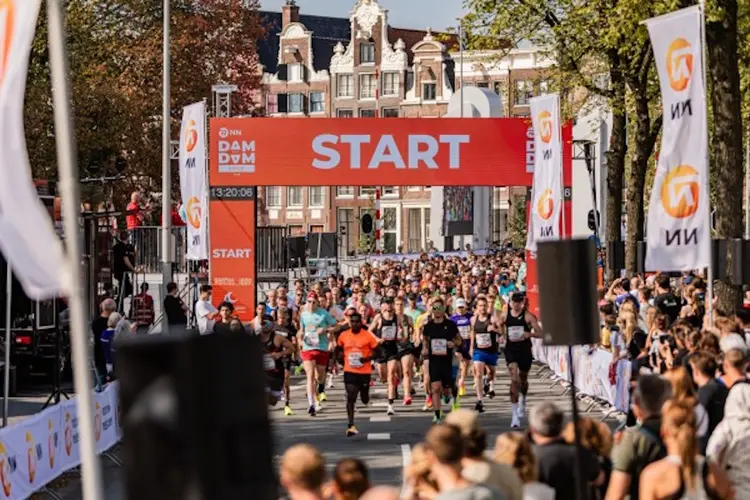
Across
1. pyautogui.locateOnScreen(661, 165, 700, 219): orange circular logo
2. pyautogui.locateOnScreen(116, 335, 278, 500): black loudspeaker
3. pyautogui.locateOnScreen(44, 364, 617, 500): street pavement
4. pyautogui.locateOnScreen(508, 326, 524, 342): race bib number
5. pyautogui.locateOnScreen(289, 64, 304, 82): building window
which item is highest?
pyautogui.locateOnScreen(289, 64, 304, 82): building window

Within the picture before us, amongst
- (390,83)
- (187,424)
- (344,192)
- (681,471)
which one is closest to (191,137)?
(681,471)

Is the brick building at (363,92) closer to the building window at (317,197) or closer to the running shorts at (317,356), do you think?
the building window at (317,197)

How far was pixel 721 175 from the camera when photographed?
73.4 ft

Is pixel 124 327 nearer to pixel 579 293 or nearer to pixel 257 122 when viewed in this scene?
pixel 257 122

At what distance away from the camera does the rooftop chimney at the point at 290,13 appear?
10650 cm

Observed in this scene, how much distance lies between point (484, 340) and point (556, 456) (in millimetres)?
13673

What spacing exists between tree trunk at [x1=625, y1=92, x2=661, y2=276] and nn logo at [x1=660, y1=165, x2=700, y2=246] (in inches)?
662

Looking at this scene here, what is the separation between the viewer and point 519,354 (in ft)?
71.9

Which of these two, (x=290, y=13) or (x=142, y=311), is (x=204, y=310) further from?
(x=290, y=13)

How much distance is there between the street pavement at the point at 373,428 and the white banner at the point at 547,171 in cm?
252

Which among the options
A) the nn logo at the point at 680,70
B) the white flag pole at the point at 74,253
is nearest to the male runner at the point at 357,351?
the nn logo at the point at 680,70

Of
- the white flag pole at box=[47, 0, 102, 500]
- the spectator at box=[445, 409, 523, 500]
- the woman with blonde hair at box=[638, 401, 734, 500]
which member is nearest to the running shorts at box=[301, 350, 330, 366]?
the woman with blonde hair at box=[638, 401, 734, 500]

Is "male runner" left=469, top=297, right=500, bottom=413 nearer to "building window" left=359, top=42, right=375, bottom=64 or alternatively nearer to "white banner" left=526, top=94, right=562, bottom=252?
"white banner" left=526, top=94, right=562, bottom=252

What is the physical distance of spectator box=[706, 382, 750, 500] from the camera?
1001 cm
